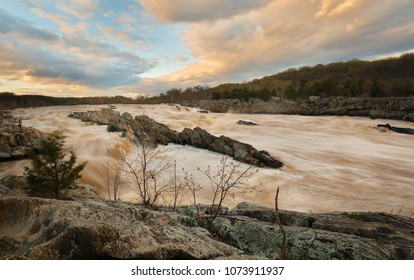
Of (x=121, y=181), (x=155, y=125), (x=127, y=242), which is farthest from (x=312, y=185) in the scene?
(x=155, y=125)

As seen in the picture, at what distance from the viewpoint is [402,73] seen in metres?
71.9

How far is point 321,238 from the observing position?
4543 mm

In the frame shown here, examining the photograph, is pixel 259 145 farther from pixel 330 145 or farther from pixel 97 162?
pixel 97 162

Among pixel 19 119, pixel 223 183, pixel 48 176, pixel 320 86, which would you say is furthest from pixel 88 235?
pixel 320 86

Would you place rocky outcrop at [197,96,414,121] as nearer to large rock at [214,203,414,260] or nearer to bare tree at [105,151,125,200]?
bare tree at [105,151,125,200]

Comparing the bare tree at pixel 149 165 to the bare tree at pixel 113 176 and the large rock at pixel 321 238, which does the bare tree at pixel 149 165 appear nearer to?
the bare tree at pixel 113 176

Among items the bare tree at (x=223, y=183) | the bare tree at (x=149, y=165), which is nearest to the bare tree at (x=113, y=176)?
the bare tree at (x=149, y=165)

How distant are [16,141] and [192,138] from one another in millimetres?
12332

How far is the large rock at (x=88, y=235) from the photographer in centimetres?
298

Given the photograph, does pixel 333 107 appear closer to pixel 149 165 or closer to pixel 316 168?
pixel 316 168

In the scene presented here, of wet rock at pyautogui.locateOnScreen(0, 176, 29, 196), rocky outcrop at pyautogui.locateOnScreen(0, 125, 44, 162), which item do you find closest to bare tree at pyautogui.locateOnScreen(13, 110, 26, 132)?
rocky outcrop at pyautogui.locateOnScreen(0, 125, 44, 162)

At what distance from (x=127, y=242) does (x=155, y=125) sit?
964 inches

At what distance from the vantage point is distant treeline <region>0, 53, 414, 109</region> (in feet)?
178

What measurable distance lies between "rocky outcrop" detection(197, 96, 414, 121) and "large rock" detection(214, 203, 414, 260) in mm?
45560
